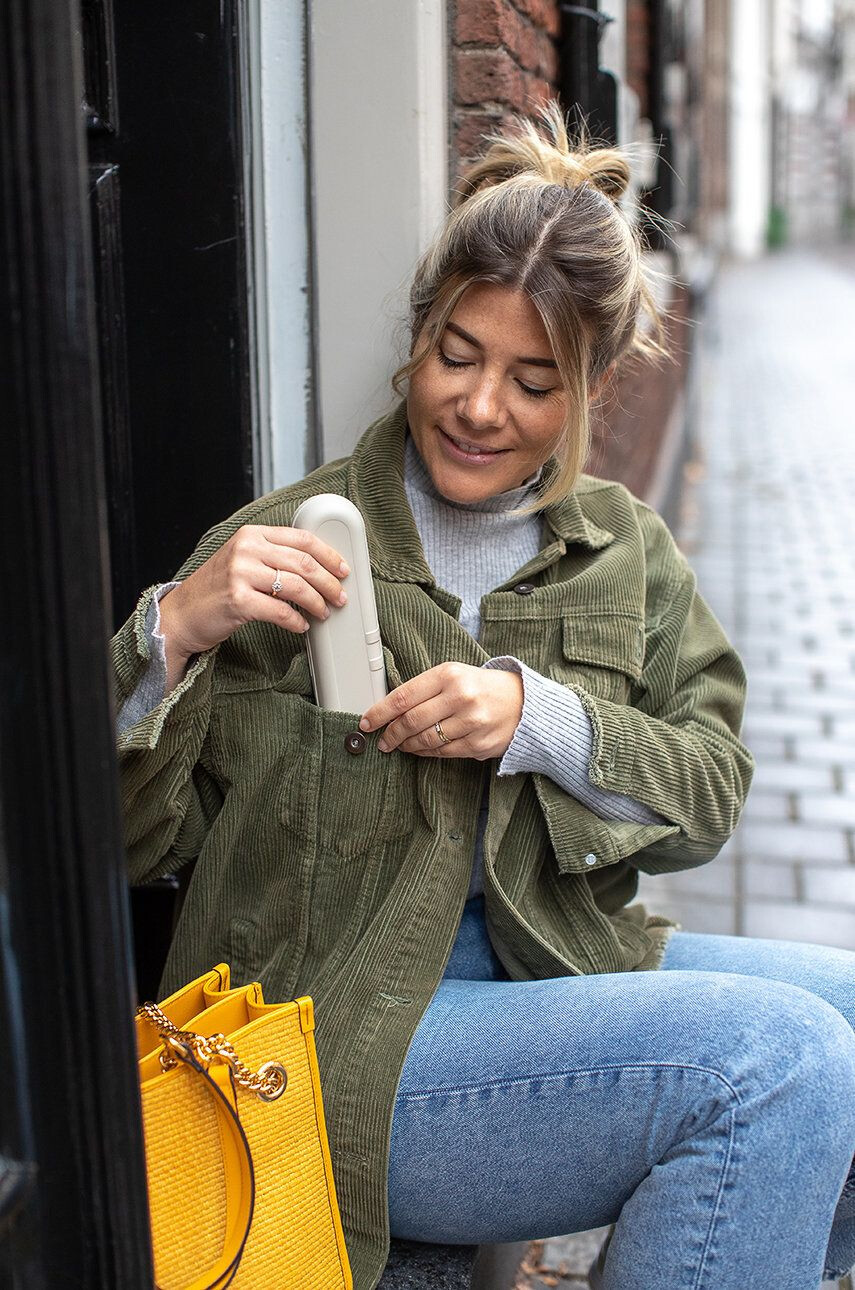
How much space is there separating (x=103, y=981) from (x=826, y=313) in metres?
23.2

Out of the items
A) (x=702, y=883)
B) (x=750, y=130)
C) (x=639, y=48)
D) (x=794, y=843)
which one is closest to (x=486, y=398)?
(x=702, y=883)

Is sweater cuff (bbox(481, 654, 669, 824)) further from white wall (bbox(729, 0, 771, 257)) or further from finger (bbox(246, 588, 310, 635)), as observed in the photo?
white wall (bbox(729, 0, 771, 257))

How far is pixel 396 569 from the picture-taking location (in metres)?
1.75

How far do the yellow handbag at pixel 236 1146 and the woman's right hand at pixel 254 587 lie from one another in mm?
374

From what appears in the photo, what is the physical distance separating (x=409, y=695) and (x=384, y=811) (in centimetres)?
17

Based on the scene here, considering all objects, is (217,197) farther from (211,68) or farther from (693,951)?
(693,951)

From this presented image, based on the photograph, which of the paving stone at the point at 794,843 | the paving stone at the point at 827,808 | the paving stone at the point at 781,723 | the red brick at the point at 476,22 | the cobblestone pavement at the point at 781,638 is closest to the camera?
the red brick at the point at 476,22

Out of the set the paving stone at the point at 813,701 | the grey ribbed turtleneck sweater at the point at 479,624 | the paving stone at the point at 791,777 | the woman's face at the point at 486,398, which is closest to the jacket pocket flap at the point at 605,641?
the grey ribbed turtleneck sweater at the point at 479,624

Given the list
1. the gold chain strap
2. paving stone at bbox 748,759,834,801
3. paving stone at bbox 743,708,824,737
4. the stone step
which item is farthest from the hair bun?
paving stone at bbox 743,708,824,737

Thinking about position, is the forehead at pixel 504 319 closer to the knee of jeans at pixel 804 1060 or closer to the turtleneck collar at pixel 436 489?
the turtleneck collar at pixel 436 489

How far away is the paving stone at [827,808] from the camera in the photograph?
13.5ft

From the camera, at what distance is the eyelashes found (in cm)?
174

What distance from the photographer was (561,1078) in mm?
1502

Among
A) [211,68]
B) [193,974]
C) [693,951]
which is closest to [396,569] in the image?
[193,974]
